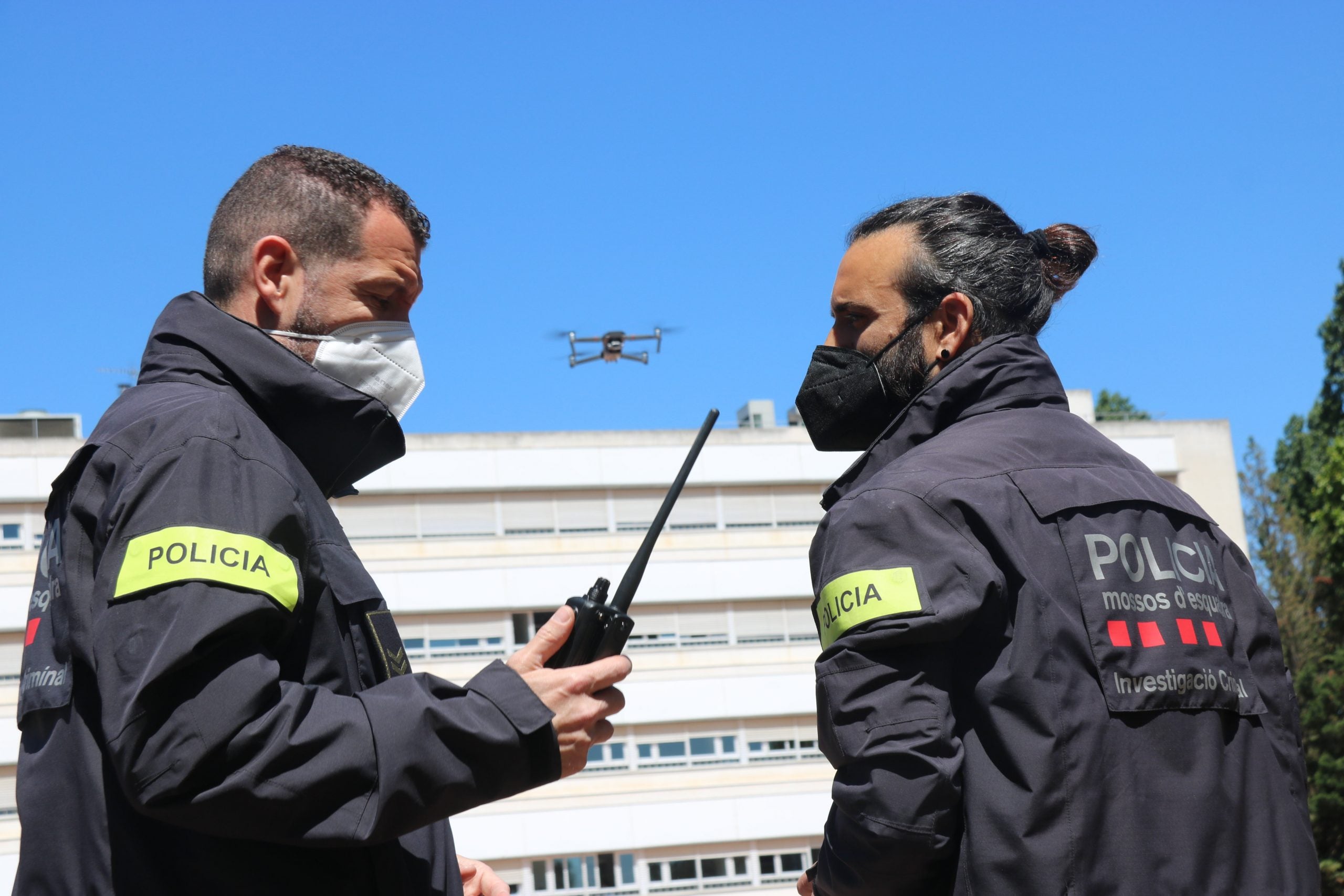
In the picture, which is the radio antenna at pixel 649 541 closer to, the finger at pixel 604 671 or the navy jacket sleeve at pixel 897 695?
the finger at pixel 604 671

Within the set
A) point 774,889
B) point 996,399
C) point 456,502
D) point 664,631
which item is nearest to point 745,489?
point 664,631

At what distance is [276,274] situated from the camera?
2973 mm

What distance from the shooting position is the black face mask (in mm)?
3559

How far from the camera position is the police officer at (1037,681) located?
2543 mm

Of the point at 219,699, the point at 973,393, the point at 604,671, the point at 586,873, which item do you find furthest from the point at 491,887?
the point at 586,873

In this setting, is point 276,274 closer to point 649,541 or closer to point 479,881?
point 649,541

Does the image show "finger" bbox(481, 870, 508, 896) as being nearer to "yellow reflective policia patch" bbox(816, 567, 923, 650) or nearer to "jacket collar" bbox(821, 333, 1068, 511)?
"yellow reflective policia patch" bbox(816, 567, 923, 650)

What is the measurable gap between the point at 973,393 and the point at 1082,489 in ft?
1.24

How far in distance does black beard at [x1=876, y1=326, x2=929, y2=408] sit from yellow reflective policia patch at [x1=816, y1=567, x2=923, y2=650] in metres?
0.90

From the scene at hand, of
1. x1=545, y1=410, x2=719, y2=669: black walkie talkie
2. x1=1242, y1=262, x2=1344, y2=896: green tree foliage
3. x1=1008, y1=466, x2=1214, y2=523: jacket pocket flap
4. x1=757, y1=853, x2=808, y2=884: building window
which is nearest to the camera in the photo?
x1=545, y1=410, x2=719, y2=669: black walkie talkie

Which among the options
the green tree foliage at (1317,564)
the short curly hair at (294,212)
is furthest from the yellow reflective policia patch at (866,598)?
the green tree foliage at (1317,564)

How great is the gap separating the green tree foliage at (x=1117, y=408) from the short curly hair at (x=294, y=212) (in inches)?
2211

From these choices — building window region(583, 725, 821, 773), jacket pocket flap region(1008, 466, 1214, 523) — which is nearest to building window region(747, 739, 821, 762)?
building window region(583, 725, 821, 773)

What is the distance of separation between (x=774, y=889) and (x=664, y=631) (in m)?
8.90
